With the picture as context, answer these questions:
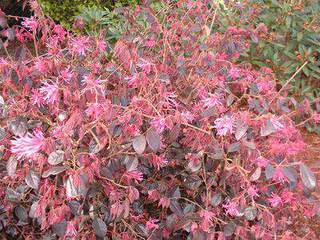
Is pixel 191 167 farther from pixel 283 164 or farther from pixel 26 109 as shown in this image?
pixel 26 109

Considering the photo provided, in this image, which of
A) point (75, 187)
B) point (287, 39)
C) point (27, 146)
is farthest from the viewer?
point (287, 39)

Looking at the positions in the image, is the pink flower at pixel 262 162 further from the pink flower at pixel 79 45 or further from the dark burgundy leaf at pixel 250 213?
the pink flower at pixel 79 45

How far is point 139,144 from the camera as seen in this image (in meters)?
1.64

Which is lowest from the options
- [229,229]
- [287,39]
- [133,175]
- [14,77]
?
[287,39]

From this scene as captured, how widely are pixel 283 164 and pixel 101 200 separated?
0.77 meters

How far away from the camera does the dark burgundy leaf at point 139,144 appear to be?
163 centimetres

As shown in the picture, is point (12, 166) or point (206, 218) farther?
point (206, 218)

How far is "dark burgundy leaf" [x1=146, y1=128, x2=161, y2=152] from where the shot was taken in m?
1.64

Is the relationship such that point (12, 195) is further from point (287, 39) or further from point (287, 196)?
point (287, 39)

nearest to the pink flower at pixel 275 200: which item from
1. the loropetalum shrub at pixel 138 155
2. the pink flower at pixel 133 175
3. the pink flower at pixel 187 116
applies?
the loropetalum shrub at pixel 138 155

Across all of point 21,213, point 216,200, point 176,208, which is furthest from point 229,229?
point 21,213

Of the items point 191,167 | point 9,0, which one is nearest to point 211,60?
point 191,167

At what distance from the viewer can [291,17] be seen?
428cm

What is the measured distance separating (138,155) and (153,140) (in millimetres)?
274
